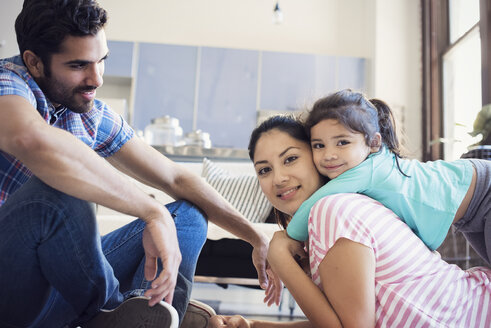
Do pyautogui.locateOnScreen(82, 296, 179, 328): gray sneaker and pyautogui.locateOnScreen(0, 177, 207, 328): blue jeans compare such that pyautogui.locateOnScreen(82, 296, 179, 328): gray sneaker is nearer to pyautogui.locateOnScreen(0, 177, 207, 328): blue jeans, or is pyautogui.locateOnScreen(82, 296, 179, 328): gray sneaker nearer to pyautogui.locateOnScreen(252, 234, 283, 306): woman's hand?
pyautogui.locateOnScreen(0, 177, 207, 328): blue jeans

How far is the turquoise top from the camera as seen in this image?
3.30 feet

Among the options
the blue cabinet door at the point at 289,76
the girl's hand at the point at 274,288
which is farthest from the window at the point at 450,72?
the girl's hand at the point at 274,288

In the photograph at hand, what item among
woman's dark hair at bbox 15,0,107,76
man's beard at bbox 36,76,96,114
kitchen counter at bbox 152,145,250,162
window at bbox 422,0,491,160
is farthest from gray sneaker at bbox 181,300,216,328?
window at bbox 422,0,491,160

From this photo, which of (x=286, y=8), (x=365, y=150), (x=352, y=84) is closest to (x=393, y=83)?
(x=352, y=84)

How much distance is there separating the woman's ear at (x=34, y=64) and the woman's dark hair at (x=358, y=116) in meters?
0.69

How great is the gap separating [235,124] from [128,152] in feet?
12.3

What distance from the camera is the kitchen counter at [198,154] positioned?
3.37 m

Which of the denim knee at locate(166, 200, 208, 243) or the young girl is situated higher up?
the young girl

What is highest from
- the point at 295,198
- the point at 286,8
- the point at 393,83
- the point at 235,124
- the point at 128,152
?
the point at 286,8

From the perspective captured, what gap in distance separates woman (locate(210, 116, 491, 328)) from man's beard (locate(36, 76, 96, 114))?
0.65m

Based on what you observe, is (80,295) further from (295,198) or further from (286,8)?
(286,8)

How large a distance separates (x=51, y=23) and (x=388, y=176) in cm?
88

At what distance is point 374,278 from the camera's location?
0.91 meters

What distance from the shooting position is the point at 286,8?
5.65 metres
